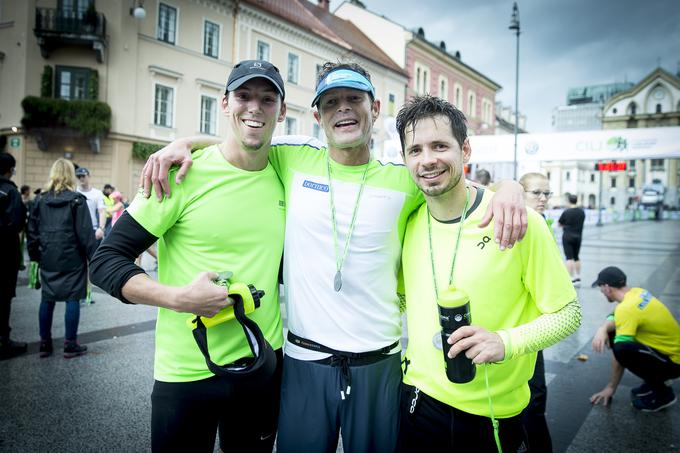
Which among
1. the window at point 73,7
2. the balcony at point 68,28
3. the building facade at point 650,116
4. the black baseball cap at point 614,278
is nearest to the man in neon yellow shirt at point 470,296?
the black baseball cap at point 614,278

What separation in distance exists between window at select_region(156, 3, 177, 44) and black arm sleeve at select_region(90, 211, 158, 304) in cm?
2091

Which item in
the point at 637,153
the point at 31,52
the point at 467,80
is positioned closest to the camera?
the point at 637,153

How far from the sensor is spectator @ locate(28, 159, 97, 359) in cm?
511

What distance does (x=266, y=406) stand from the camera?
7.10 feet

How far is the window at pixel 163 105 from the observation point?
20.0m

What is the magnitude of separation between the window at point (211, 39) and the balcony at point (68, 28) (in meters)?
4.62

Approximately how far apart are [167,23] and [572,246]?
1876 cm

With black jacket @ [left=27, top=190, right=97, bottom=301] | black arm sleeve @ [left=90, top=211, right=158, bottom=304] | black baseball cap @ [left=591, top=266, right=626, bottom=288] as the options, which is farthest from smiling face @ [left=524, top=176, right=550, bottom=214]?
black jacket @ [left=27, top=190, right=97, bottom=301]

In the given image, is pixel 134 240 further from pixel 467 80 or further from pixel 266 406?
pixel 467 80

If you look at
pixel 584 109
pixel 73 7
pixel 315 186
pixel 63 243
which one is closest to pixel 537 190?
pixel 315 186

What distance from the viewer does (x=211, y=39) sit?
21750 mm

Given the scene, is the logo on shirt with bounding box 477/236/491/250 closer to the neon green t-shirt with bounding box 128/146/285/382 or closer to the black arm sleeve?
the neon green t-shirt with bounding box 128/146/285/382

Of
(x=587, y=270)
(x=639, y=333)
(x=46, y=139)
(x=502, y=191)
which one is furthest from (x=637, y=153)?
(x=46, y=139)

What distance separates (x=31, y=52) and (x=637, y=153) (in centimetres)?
2289
